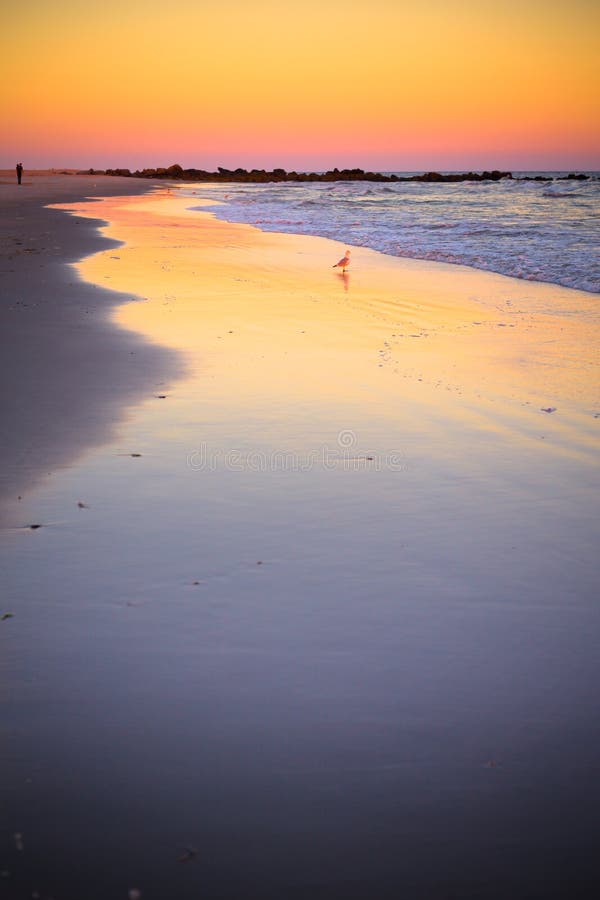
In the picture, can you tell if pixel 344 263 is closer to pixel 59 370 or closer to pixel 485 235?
pixel 59 370

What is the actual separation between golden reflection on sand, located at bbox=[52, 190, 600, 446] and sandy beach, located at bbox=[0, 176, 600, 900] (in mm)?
74

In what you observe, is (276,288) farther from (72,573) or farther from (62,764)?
(62,764)

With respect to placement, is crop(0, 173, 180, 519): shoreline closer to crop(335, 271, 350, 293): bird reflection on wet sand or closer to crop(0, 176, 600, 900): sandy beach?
crop(0, 176, 600, 900): sandy beach

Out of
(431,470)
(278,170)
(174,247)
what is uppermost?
(278,170)

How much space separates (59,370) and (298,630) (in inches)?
170

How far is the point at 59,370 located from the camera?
652cm

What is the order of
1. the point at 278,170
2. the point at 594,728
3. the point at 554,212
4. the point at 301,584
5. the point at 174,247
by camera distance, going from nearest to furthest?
1. the point at 594,728
2. the point at 301,584
3. the point at 174,247
4. the point at 554,212
5. the point at 278,170

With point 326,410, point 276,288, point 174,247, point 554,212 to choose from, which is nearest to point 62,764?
point 326,410

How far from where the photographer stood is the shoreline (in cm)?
475

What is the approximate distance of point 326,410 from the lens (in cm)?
568

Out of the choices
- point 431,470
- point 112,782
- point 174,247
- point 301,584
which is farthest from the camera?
point 174,247

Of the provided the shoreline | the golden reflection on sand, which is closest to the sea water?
the golden reflection on sand

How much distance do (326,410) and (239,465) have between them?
4.21 feet

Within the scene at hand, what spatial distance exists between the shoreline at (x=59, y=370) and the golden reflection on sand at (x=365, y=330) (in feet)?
1.39
